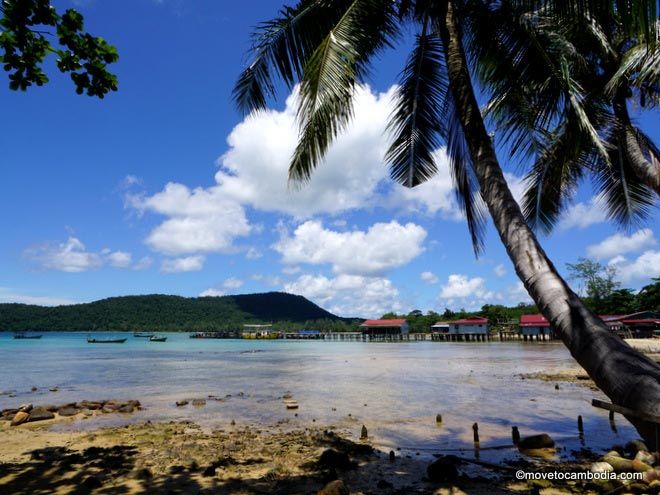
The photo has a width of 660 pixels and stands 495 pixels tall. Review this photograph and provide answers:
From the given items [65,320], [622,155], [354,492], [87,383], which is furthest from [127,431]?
[65,320]

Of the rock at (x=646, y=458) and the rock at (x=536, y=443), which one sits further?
the rock at (x=536, y=443)

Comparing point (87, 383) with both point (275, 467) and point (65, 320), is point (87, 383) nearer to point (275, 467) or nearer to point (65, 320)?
point (275, 467)

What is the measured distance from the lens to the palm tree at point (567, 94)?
5848 millimetres

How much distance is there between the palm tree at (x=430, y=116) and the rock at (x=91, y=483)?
5.65 metres

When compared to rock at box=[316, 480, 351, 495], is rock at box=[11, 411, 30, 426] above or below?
below

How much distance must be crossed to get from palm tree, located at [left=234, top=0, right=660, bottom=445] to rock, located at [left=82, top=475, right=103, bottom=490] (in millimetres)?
5646

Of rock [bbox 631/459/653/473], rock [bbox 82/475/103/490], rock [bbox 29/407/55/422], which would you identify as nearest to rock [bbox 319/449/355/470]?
rock [bbox 82/475/103/490]

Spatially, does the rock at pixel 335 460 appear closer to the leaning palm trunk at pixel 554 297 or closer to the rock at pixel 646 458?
the rock at pixel 646 458

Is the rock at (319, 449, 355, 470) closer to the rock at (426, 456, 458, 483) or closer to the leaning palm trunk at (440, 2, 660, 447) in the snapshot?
the rock at (426, 456, 458, 483)

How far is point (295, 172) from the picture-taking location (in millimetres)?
6191

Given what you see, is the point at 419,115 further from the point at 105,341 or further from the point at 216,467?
the point at 105,341

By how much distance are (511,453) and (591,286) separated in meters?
79.1

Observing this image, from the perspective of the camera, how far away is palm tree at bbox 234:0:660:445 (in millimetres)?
3760

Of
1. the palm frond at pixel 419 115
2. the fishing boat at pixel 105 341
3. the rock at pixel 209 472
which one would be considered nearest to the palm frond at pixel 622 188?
the palm frond at pixel 419 115
